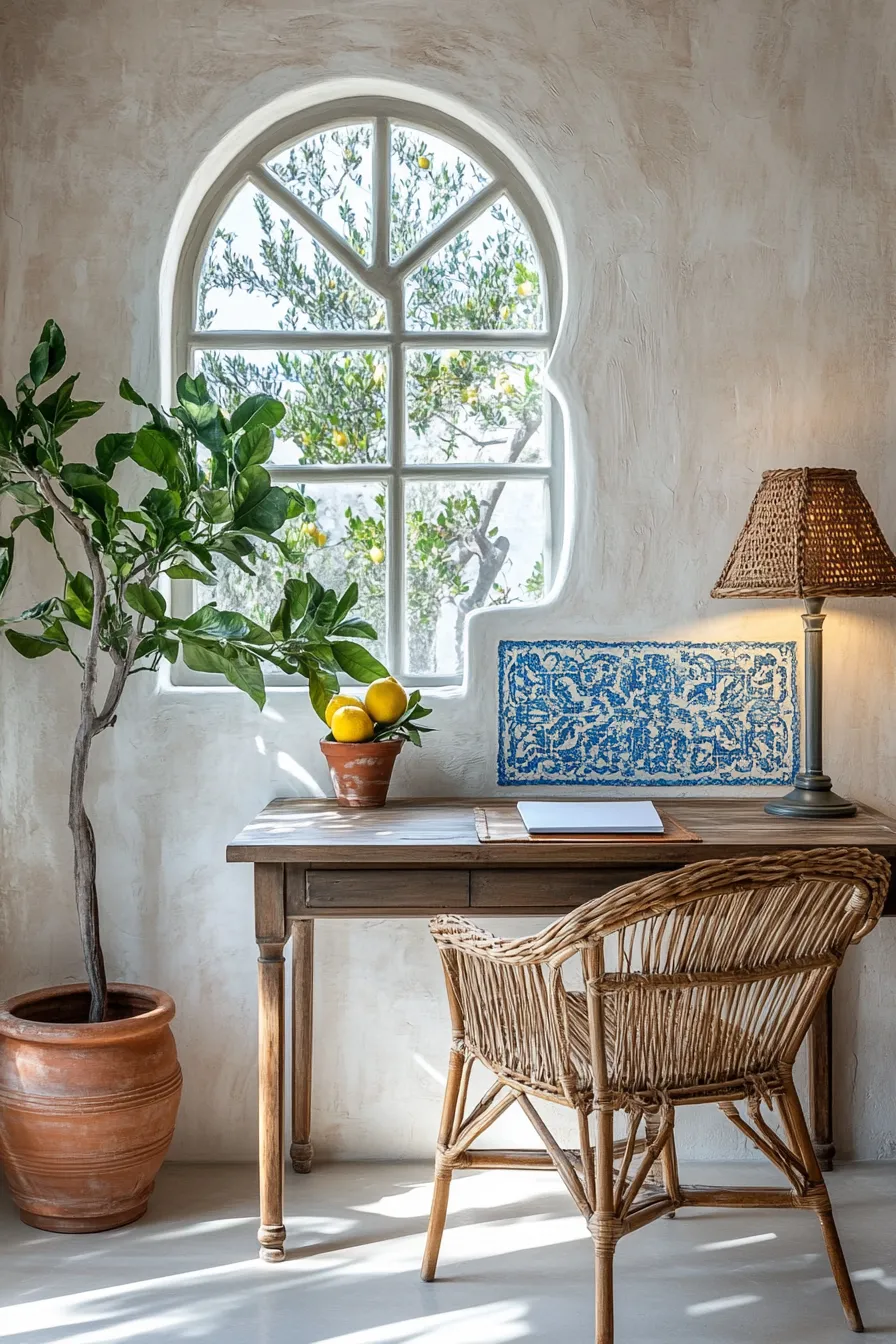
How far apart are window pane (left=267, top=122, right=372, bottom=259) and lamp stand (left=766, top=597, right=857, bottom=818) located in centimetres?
135

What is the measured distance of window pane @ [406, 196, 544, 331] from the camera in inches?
118

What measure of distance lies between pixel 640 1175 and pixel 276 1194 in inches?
29.6

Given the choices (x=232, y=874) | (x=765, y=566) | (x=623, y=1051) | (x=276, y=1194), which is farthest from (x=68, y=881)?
(x=765, y=566)

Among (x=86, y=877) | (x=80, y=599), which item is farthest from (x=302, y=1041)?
(x=80, y=599)

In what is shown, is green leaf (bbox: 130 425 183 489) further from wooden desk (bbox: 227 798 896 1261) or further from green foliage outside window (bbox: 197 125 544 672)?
wooden desk (bbox: 227 798 896 1261)

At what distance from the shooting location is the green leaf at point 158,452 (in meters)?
2.43

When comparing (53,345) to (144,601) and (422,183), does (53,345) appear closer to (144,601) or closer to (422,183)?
(144,601)

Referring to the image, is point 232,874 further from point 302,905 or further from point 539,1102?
point 539,1102

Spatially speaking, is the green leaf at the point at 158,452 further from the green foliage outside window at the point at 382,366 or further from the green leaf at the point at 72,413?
the green foliage outside window at the point at 382,366

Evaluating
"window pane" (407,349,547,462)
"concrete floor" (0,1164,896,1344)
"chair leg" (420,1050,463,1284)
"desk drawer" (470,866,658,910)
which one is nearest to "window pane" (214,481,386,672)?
"window pane" (407,349,547,462)

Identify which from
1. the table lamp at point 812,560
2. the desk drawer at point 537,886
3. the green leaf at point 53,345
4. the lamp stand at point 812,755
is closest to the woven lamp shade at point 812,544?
the table lamp at point 812,560

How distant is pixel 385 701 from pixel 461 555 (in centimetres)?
53

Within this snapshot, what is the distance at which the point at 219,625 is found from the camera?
2.46 m

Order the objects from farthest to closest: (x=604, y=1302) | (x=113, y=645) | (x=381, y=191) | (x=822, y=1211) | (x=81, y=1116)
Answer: (x=381, y=191) → (x=113, y=645) → (x=81, y=1116) → (x=822, y=1211) → (x=604, y=1302)
